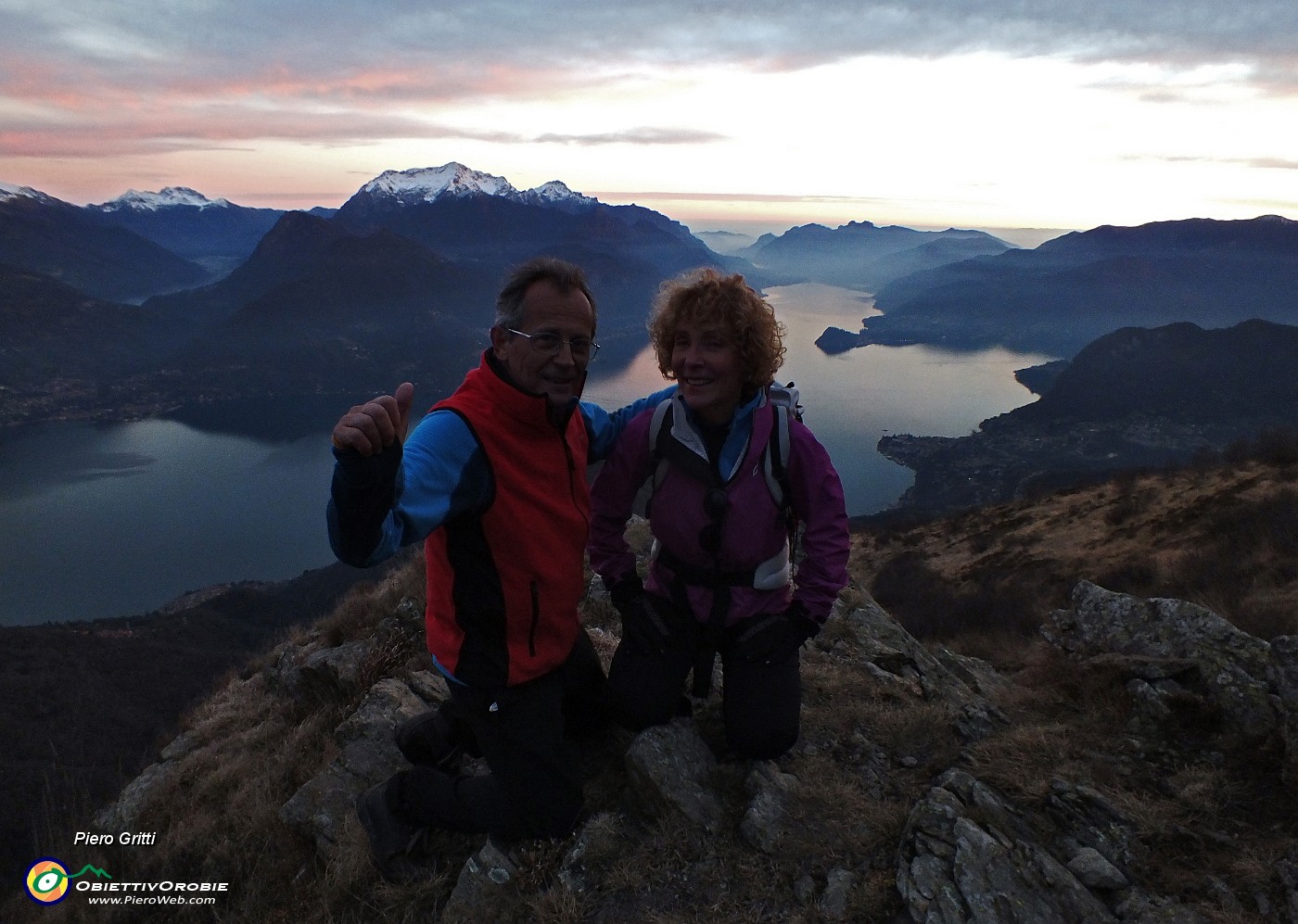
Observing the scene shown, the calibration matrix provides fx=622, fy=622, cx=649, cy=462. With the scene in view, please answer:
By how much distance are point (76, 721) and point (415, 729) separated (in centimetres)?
2933

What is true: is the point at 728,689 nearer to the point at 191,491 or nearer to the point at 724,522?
the point at 724,522

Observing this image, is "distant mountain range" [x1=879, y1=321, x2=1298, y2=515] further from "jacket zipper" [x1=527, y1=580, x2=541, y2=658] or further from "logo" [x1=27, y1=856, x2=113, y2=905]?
"logo" [x1=27, y1=856, x2=113, y2=905]

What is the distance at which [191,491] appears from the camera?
7762cm

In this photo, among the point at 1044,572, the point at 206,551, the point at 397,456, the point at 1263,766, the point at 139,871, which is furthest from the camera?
the point at 206,551

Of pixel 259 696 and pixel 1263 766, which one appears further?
pixel 259 696

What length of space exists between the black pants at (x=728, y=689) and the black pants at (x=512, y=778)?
0.48m

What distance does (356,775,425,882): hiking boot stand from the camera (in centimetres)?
343

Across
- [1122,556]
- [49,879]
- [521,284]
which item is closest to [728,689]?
[521,284]

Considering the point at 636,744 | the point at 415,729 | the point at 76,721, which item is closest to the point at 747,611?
the point at 636,744

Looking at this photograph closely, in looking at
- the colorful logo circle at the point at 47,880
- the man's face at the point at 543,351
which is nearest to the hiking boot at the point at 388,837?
the colorful logo circle at the point at 47,880

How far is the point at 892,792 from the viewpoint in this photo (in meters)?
3.59

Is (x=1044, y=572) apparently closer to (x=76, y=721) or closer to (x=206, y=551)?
(x=76, y=721)

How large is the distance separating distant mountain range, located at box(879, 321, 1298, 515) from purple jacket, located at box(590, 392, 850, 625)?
2361 inches

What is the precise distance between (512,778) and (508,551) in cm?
127
